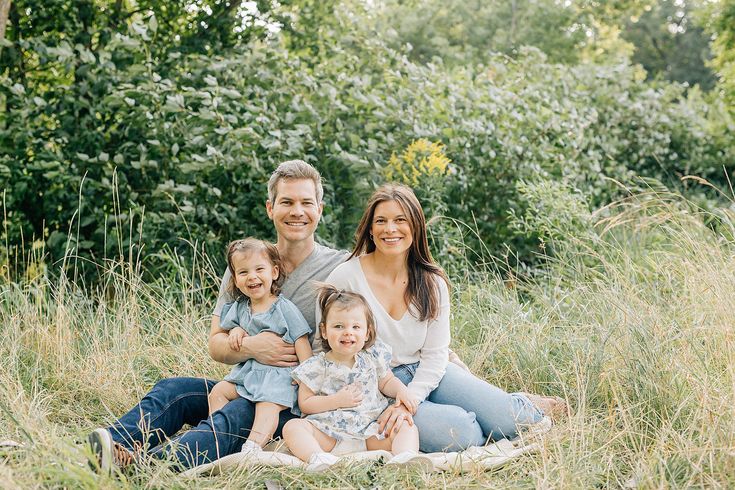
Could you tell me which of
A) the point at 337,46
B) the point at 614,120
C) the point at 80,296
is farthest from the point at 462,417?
the point at 614,120

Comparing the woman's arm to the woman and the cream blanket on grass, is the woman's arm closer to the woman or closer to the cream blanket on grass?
the woman

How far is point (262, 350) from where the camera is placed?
3650 mm

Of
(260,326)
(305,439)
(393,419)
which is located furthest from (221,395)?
(393,419)

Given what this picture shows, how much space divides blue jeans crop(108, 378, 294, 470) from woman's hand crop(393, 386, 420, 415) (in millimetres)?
466

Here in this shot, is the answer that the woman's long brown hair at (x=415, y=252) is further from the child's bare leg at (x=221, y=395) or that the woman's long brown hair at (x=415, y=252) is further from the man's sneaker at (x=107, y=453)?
the man's sneaker at (x=107, y=453)

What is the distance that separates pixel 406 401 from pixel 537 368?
104 cm

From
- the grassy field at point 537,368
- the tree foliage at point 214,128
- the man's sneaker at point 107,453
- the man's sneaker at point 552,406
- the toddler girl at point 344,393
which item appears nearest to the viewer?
the man's sneaker at point 107,453

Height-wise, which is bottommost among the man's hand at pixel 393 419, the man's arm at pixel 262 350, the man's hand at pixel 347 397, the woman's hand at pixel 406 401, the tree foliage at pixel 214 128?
the man's hand at pixel 393 419

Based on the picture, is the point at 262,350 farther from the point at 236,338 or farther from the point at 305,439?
the point at 305,439

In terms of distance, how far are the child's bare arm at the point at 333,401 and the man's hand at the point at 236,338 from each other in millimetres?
378

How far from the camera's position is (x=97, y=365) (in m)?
4.50

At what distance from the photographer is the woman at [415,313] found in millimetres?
3746

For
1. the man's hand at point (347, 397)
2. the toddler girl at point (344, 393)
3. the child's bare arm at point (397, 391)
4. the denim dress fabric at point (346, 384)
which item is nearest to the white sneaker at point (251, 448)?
the toddler girl at point (344, 393)

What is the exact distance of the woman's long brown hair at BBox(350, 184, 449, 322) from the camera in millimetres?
3766
